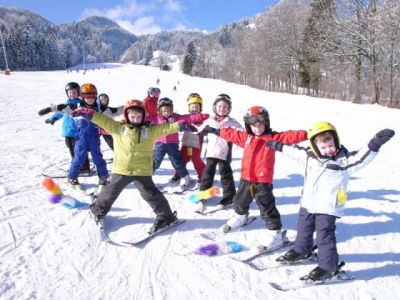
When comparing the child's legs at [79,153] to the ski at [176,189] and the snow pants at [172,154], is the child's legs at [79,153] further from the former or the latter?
the ski at [176,189]

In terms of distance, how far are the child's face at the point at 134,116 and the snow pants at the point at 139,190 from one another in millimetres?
719

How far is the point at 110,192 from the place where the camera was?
4.46 meters

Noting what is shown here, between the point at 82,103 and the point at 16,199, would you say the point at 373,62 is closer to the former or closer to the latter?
the point at 82,103

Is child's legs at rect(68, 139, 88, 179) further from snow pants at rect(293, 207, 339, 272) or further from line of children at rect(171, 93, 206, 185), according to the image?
snow pants at rect(293, 207, 339, 272)

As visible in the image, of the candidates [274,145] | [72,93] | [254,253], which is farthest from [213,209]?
[72,93]

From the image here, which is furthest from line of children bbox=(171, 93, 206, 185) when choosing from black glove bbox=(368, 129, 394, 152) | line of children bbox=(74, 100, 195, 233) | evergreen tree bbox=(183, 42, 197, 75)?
evergreen tree bbox=(183, 42, 197, 75)

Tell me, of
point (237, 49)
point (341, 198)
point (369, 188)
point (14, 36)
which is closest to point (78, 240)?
point (341, 198)

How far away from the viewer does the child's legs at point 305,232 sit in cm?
374

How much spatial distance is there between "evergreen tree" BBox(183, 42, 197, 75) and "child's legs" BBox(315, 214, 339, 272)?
87.3 metres

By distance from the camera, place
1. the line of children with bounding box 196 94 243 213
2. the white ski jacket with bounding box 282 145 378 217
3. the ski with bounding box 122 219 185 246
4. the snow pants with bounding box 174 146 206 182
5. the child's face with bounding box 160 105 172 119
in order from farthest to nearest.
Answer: the snow pants with bounding box 174 146 206 182, the child's face with bounding box 160 105 172 119, the line of children with bounding box 196 94 243 213, the ski with bounding box 122 219 185 246, the white ski jacket with bounding box 282 145 378 217

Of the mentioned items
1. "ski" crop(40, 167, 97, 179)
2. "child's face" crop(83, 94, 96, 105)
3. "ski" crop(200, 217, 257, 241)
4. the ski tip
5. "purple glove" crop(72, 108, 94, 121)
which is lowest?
the ski tip

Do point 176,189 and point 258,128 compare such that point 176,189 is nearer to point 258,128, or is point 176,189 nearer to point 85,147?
point 85,147

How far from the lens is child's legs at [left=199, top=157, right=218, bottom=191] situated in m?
5.49

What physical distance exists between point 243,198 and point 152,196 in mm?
1174
